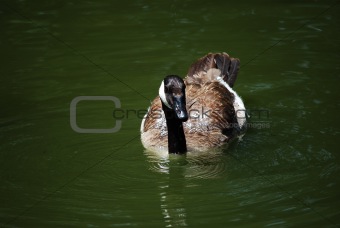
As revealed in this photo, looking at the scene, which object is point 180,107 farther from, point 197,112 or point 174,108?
point 197,112

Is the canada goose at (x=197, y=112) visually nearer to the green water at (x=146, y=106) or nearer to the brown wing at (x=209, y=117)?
the brown wing at (x=209, y=117)

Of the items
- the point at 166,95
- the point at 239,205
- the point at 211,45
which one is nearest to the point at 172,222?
the point at 239,205

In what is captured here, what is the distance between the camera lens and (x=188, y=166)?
368 inches

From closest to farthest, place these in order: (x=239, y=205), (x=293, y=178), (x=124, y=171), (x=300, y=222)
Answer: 1. (x=300, y=222)
2. (x=239, y=205)
3. (x=293, y=178)
4. (x=124, y=171)

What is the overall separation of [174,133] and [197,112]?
2.95ft

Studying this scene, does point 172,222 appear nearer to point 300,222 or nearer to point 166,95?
point 300,222

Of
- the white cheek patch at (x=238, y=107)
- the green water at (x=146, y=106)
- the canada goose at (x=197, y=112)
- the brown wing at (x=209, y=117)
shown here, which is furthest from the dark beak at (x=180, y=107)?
the white cheek patch at (x=238, y=107)

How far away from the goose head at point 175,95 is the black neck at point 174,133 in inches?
7.3

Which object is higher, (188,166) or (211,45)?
(211,45)

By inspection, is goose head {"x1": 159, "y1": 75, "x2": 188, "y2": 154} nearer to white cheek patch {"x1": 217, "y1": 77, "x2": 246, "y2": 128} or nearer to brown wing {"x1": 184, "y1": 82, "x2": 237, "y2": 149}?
brown wing {"x1": 184, "y1": 82, "x2": 237, "y2": 149}

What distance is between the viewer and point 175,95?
9.03 m

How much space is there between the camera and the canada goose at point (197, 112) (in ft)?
31.3

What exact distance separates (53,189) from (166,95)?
2208mm

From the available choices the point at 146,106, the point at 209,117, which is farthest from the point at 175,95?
the point at 146,106
